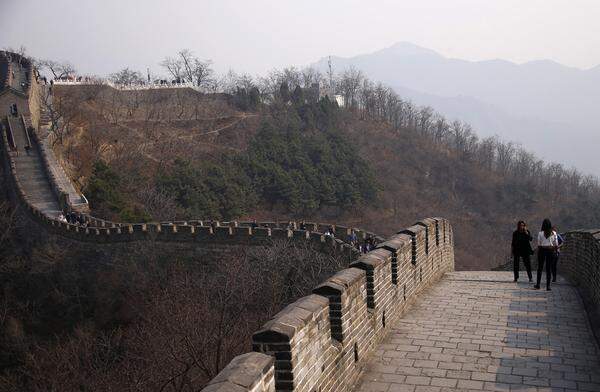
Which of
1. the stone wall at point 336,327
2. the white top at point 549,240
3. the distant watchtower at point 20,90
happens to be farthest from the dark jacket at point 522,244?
the distant watchtower at point 20,90

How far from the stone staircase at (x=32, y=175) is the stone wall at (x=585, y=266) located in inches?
883

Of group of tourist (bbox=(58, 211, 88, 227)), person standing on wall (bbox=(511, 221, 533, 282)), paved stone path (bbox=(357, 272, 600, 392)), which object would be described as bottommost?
group of tourist (bbox=(58, 211, 88, 227))

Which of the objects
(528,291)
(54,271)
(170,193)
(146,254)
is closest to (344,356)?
(528,291)

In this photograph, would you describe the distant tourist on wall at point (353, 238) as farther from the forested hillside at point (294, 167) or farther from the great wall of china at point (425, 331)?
the forested hillside at point (294, 167)

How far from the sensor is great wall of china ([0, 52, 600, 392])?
13.5 feet

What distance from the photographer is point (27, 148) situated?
1351 inches

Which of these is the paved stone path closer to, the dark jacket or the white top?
the white top

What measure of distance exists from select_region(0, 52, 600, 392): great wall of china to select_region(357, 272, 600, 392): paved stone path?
0.01 m

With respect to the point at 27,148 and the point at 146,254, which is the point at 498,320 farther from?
the point at 27,148

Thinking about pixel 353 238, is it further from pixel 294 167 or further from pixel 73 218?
pixel 294 167

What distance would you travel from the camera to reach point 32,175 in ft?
102

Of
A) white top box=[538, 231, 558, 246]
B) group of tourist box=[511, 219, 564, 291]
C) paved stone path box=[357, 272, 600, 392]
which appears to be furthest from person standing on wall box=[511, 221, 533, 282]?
paved stone path box=[357, 272, 600, 392]

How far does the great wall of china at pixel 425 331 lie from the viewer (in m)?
4.11

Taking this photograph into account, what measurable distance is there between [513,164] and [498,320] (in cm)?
7872
